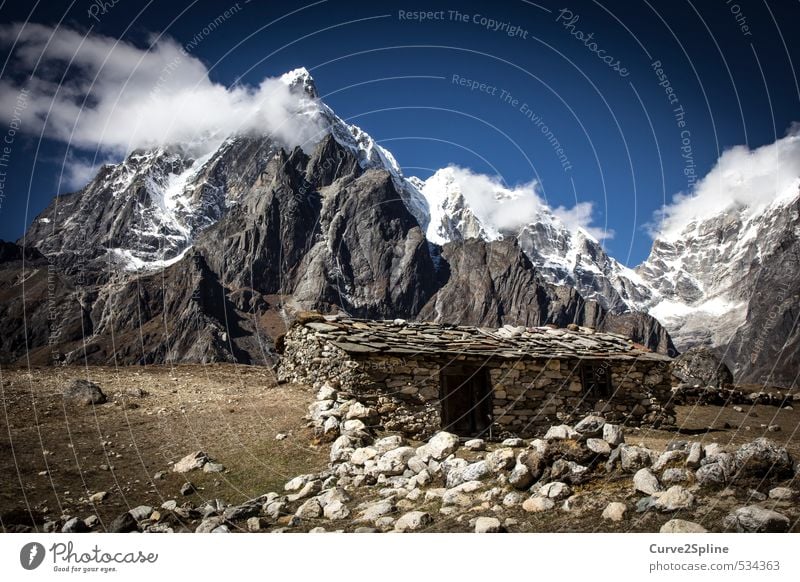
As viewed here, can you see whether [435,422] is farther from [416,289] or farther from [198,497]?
[416,289]

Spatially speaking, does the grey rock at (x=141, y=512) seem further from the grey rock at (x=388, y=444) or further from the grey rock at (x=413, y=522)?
the grey rock at (x=413, y=522)

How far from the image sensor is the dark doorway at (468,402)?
14.9 m

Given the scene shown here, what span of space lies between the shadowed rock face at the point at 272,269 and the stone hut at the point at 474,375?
110724mm

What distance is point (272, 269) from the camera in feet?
514

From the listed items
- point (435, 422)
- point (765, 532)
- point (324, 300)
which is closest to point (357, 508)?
point (765, 532)

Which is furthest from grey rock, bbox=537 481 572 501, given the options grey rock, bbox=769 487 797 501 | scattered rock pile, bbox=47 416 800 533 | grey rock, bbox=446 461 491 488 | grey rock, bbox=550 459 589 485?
grey rock, bbox=769 487 797 501

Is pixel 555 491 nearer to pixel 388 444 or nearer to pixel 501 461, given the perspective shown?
pixel 501 461

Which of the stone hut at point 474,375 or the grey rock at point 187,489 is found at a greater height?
the stone hut at point 474,375

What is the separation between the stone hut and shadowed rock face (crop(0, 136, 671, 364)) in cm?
11072

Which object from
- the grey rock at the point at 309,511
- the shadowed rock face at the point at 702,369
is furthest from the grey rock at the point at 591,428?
the shadowed rock face at the point at 702,369

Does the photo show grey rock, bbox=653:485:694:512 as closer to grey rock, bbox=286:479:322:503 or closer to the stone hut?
grey rock, bbox=286:479:322:503

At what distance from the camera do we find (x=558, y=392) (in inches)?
626

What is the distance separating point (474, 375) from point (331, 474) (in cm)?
706

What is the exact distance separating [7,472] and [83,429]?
2701mm
